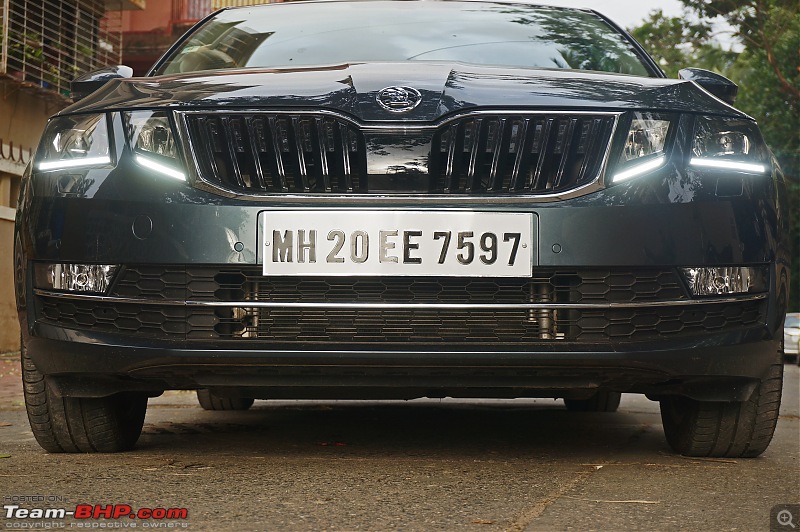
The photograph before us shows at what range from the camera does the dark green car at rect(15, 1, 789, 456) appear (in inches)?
128

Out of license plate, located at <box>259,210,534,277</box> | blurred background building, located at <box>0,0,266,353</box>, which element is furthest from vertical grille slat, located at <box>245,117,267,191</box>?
blurred background building, located at <box>0,0,266,353</box>

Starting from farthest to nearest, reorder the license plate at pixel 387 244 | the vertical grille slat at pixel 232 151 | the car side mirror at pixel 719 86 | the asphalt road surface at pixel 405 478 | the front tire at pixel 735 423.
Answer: the car side mirror at pixel 719 86 → the front tire at pixel 735 423 → the vertical grille slat at pixel 232 151 → the license plate at pixel 387 244 → the asphalt road surface at pixel 405 478

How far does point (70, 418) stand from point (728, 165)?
2124mm

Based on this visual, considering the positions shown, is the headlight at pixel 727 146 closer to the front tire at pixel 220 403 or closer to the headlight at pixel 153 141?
the headlight at pixel 153 141

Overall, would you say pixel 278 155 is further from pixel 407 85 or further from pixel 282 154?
pixel 407 85

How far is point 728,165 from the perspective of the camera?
11.3 ft

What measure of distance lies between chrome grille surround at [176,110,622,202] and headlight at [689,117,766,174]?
28 centimetres

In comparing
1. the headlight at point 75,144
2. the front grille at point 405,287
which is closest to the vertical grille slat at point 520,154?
the front grille at point 405,287

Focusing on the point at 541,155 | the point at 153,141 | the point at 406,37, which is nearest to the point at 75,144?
the point at 153,141

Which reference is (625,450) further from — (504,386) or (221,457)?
(221,457)

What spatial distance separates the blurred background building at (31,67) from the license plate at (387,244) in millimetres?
10431

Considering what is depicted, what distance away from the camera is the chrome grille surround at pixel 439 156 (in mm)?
3301

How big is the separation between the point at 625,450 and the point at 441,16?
1.86 m

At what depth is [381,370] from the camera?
3387 mm
